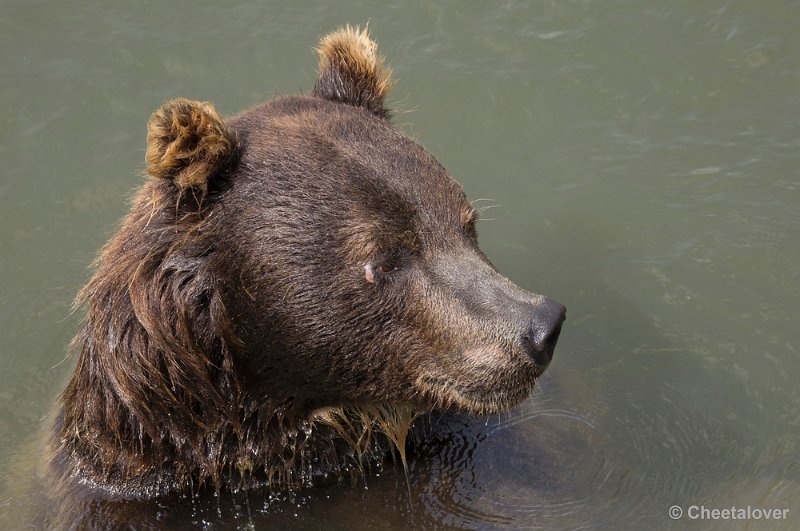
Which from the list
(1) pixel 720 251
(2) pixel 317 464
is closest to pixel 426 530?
(2) pixel 317 464

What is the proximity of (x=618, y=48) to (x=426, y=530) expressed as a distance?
4846mm

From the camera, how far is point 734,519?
214 inches

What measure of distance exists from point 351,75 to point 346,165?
2.83 feet

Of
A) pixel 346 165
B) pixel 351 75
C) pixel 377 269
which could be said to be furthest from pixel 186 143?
pixel 351 75

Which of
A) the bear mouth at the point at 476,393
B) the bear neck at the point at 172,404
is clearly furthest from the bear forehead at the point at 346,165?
the bear mouth at the point at 476,393

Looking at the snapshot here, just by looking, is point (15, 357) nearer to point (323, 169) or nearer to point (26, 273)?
point (26, 273)

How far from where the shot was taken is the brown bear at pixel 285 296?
4.62 meters

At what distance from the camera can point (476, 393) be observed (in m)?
4.81

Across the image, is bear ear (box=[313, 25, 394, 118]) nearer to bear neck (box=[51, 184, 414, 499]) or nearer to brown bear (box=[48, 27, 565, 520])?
brown bear (box=[48, 27, 565, 520])

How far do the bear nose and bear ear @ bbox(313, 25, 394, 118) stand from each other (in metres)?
1.56

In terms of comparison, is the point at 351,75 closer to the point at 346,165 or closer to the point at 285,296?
the point at 346,165

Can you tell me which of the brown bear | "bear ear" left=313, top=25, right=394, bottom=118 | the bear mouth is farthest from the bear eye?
"bear ear" left=313, top=25, right=394, bottom=118

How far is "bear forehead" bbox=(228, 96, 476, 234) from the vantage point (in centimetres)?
468

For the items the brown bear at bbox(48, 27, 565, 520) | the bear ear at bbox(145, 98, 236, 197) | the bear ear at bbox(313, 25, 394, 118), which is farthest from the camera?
the bear ear at bbox(313, 25, 394, 118)
